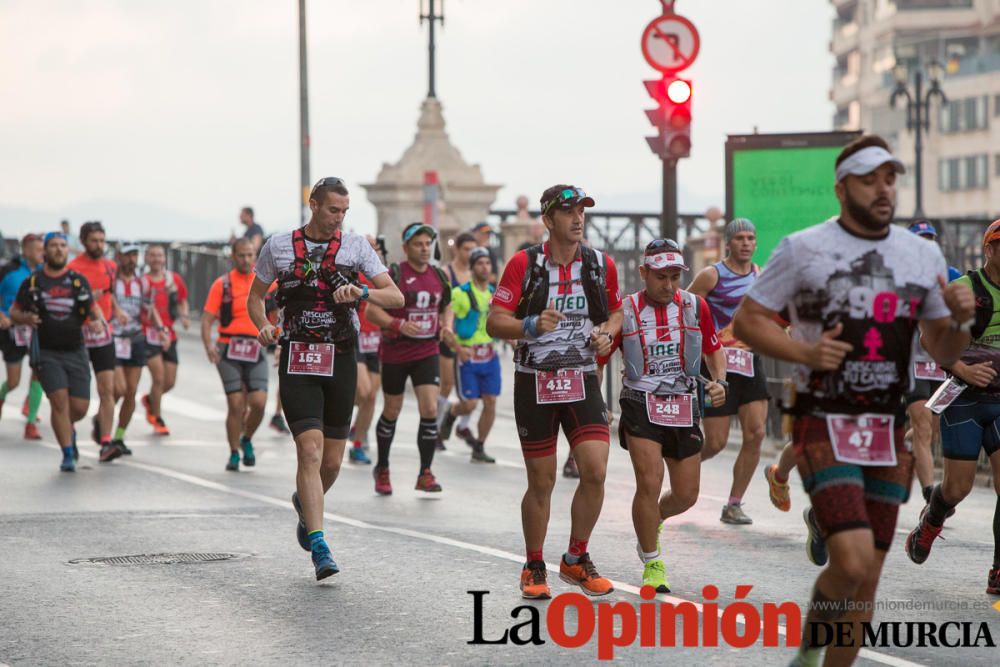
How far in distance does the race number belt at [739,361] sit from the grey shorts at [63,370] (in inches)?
228

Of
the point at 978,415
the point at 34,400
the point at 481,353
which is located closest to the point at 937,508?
the point at 978,415

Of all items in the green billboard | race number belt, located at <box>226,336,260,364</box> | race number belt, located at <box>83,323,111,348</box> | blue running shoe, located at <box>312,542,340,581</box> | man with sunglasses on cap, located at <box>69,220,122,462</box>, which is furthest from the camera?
the green billboard

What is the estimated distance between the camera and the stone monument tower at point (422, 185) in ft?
105

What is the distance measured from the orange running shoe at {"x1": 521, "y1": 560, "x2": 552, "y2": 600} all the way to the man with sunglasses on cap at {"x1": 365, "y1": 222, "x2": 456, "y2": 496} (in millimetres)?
4836

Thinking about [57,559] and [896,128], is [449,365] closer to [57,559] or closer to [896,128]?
[57,559]

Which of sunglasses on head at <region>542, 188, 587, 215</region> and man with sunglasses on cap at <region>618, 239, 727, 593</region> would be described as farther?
man with sunglasses on cap at <region>618, 239, 727, 593</region>

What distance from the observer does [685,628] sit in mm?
8094

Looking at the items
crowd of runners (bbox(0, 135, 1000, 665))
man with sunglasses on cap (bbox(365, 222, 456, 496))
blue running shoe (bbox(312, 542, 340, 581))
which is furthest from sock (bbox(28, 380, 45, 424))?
blue running shoe (bbox(312, 542, 340, 581))

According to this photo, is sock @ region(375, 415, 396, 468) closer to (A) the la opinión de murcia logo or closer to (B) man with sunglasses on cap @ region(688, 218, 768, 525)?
(B) man with sunglasses on cap @ region(688, 218, 768, 525)

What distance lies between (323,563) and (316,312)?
1.36 meters

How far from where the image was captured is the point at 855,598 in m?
6.19

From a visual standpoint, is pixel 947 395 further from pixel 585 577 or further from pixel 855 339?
pixel 855 339

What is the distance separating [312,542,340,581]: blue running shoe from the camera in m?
9.30

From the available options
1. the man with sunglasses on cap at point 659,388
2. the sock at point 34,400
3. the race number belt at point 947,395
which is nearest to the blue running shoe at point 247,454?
the sock at point 34,400
